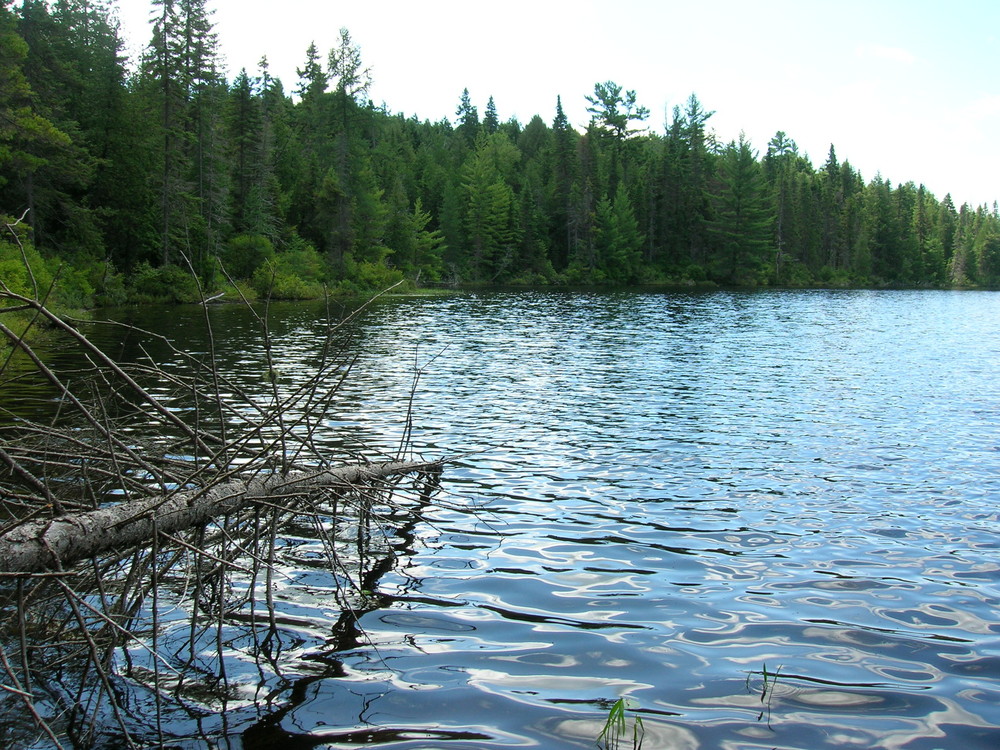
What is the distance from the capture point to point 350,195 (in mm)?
66812

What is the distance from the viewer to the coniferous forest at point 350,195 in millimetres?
43250

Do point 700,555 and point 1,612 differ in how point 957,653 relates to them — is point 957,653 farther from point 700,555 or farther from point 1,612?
point 1,612

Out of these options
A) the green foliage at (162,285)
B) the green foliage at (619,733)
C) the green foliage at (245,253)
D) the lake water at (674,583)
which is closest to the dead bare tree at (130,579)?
the lake water at (674,583)

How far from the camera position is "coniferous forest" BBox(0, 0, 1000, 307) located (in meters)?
43.2

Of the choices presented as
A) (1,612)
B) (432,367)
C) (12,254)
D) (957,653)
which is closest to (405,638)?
(1,612)

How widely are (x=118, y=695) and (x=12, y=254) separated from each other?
28882 mm

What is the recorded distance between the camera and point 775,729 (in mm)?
4590

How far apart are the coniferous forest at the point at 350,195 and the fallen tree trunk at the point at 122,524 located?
5.24ft

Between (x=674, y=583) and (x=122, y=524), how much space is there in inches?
181

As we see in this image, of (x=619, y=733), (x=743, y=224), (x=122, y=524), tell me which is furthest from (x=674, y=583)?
(x=743, y=224)

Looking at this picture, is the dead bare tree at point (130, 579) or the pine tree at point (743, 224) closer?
the dead bare tree at point (130, 579)

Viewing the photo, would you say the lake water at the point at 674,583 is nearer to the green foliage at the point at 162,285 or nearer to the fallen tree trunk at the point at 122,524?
the fallen tree trunk at the point at 122,524

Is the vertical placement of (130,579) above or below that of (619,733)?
above

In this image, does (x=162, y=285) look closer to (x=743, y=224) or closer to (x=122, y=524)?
(x=122, y=524)
